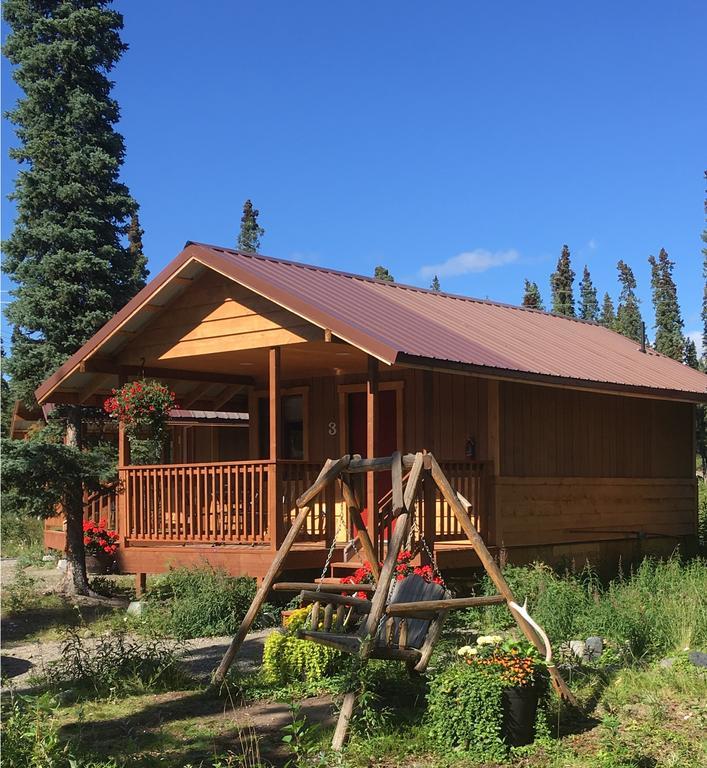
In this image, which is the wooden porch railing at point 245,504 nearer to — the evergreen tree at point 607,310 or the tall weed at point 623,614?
the tall weed at point 623,614

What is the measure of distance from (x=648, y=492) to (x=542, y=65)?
767 cm

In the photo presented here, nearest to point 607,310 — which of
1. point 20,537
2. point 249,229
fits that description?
point 249,229

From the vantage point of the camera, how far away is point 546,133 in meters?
20.6

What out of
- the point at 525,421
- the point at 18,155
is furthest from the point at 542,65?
the point at 18,155

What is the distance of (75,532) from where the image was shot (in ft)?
49.2

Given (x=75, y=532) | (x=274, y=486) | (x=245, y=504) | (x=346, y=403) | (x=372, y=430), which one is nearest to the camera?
(x=372, y=430)

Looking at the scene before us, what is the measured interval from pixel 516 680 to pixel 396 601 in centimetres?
178

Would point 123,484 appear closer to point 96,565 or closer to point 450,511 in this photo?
point 96,565

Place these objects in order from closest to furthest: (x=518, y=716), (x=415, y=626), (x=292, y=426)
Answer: (x=518, y=716)
(x=415, y=626)
(x=292, y=426)

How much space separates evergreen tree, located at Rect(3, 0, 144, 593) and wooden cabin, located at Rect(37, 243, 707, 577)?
5.56 feet

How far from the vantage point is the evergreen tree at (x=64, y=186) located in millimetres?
16062

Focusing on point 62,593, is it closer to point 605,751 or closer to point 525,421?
point 525,421

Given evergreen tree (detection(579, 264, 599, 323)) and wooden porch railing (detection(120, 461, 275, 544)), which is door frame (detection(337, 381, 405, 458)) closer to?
wooden porch railing (detection(120, 461, 275, 544))

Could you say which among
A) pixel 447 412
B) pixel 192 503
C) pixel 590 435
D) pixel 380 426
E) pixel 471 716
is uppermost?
pixel 447 412
